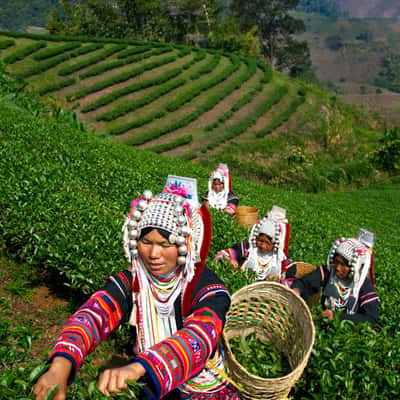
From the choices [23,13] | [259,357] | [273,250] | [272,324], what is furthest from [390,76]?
[259,357]

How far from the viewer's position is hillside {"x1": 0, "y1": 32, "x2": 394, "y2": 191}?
20.2 meters

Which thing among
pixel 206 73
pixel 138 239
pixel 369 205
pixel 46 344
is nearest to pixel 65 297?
pixel 46 344

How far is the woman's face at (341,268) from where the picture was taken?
11.4 feet

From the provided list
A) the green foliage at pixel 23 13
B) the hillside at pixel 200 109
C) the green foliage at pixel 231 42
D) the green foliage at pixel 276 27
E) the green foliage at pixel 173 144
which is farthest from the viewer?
the green foliage at pixel 23 13

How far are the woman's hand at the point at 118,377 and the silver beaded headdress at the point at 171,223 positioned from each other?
0.50 m

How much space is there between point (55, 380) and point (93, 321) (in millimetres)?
304

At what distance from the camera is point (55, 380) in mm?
1468

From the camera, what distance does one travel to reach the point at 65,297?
14.0 ft

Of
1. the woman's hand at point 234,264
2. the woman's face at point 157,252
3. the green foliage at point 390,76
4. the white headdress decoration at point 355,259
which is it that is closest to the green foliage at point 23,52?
the woman's hand at point 234,264

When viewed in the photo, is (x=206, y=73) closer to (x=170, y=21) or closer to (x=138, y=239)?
(x=170, y=21)

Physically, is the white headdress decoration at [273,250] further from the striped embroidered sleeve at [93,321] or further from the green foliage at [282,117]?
the green foliage at [282,117]

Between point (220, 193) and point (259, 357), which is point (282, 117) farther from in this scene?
point (259, 357)

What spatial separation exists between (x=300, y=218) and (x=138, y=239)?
7166mm

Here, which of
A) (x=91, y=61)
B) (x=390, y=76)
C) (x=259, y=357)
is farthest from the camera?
(x=390, y=76)
